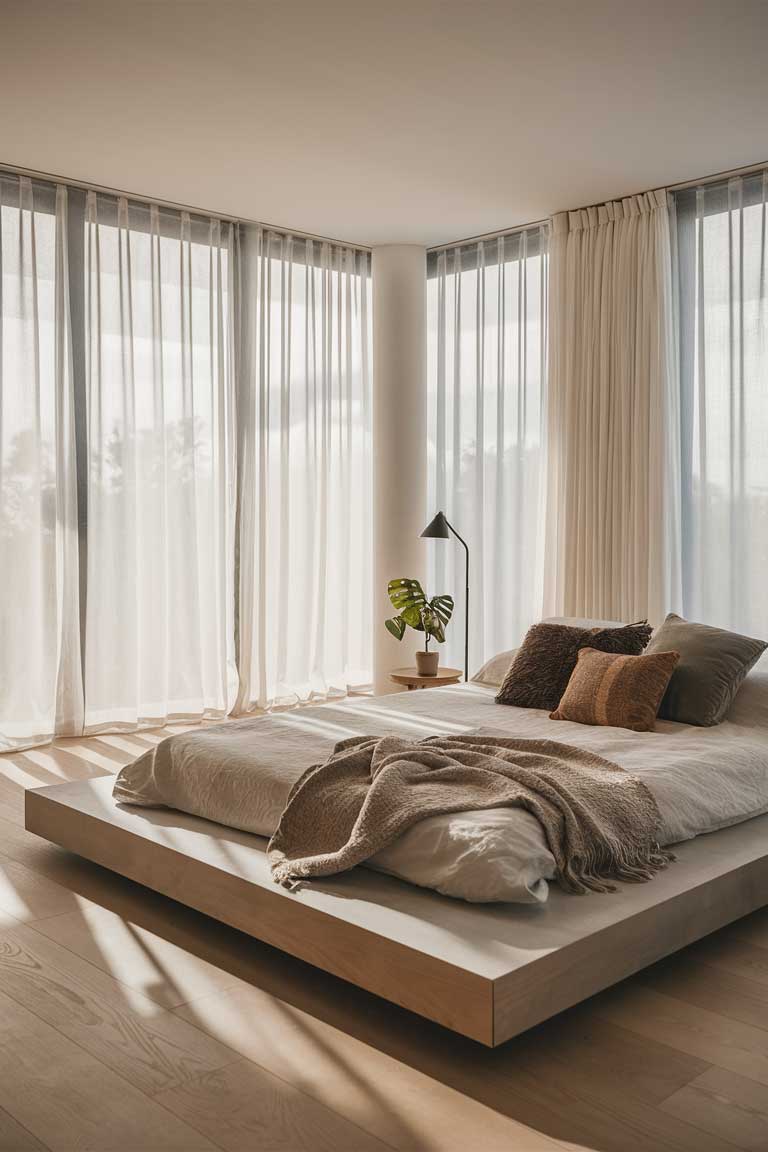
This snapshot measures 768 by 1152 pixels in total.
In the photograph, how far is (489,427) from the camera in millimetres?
5977

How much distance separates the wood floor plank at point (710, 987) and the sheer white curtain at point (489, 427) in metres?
3.12

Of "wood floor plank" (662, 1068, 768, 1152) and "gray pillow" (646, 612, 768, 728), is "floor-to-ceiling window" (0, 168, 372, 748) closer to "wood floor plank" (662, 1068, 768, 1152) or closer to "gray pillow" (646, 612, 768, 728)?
"gray pillow" (646, 612, 768, 728)

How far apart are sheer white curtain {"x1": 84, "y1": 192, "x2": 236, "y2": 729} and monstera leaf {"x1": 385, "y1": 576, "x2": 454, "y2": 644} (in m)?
0.93

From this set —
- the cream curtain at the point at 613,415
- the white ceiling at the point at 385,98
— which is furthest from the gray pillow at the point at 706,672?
the white ceiling at the point at 385,98

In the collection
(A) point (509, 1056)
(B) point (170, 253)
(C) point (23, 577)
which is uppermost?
(B) point (170, 253)

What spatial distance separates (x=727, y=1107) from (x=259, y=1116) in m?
0.89

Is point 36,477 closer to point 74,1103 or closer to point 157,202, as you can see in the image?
point 157,202

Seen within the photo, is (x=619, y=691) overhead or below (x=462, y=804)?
overhead

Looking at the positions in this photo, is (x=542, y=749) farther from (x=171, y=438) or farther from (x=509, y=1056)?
(x=171, y=438)

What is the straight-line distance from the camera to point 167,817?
325cm

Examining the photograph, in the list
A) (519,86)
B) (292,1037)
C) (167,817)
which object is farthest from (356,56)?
(292,1037)

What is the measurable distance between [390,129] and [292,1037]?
3433 mm

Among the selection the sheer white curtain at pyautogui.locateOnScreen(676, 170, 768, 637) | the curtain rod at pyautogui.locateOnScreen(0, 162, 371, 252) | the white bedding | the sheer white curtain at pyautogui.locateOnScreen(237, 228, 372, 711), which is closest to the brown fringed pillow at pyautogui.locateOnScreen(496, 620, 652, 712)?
the white bedding

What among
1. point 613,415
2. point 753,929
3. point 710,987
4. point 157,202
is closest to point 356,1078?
point 710,987
